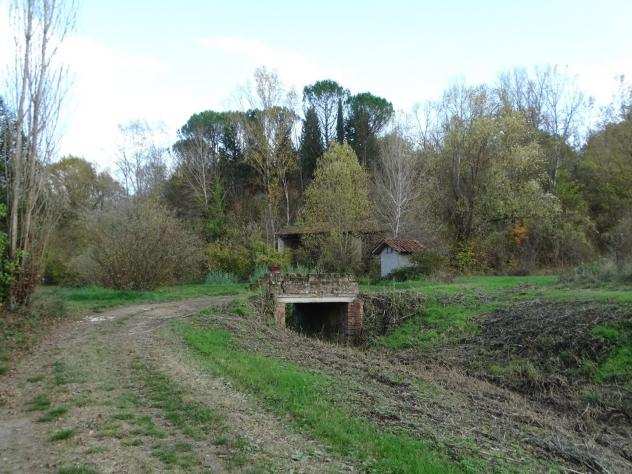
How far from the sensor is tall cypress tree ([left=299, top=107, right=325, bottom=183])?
1846 inches

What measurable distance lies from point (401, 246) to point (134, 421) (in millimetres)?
24464

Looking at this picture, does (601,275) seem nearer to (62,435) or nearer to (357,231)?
(357,231)

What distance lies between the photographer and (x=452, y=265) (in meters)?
31.8

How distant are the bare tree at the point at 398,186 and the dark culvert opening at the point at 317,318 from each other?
13.1 meters

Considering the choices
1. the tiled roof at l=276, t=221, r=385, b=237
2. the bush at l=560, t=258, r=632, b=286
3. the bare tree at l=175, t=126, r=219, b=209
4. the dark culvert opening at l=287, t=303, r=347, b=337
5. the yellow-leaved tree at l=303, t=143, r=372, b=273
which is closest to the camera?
the bush at l=560, t=258, r=632, b=286

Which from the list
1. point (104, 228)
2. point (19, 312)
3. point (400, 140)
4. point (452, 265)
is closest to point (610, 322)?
point (19, 312)

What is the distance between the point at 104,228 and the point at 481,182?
2294cm

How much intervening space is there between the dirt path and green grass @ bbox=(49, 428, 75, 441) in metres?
0.01

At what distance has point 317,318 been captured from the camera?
887 inches

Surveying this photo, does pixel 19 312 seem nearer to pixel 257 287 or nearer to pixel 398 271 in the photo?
pixel 257 287

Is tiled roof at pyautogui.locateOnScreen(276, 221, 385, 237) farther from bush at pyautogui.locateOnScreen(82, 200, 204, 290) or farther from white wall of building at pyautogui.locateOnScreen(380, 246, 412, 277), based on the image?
bush at pyautogui.locateOnScreen(82, 200, 204, 290)

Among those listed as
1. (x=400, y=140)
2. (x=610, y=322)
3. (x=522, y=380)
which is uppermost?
(x=400, y=140)

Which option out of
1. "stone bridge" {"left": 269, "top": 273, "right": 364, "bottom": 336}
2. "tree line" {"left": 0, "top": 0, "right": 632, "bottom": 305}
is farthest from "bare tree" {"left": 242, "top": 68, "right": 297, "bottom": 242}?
"stone bridge" {"left": 269, "top": 273, "right": 364, "bottom": 336}

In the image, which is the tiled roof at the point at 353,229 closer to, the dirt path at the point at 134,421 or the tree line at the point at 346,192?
the tree line at the point at 346,192
